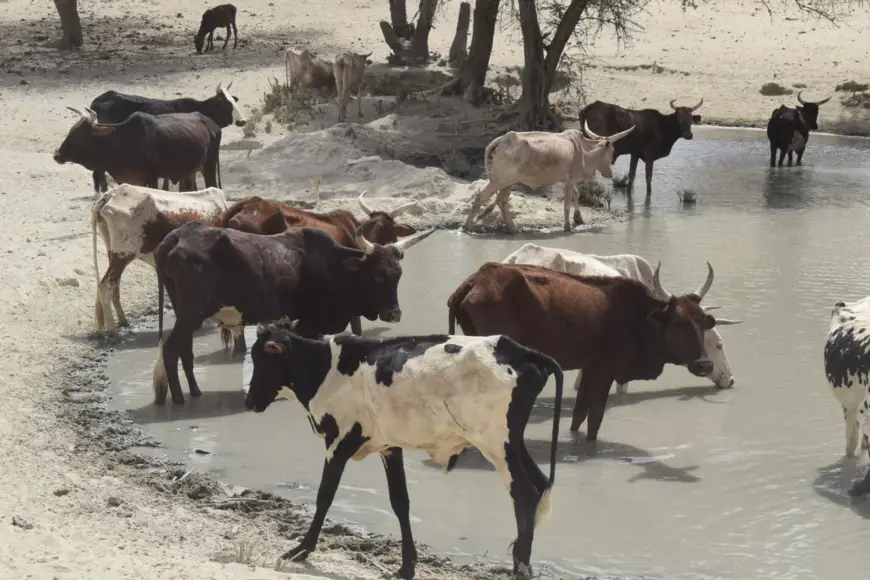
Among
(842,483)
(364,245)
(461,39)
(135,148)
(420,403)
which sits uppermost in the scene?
(461,39)

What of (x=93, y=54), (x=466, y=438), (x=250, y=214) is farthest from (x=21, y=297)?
(x=93, y=54)

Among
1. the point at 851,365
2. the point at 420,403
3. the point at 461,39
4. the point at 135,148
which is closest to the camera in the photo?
the point at 420,403

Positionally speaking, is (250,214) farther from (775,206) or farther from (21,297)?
(775,206)

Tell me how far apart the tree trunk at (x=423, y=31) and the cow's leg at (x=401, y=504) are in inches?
946

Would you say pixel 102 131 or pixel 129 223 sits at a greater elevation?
pixel 102 131

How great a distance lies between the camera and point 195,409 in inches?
392

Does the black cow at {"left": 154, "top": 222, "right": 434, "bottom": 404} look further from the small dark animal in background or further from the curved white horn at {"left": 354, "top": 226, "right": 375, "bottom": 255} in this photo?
the small dark animal in background

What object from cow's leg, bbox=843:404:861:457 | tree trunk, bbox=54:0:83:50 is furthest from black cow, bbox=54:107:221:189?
tree trunk, bbox=54:0:83:50

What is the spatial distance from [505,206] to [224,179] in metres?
4.44

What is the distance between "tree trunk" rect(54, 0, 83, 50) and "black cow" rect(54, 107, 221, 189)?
694 inches

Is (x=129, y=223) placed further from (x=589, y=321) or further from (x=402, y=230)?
(x=589, y=321)

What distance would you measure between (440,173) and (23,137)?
7886 millimetres

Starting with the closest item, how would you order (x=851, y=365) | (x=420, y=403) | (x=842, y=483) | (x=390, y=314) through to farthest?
1. (x=420, y=403)
2. (x=851, y=365)
3. (x=842, y=483)
4. (x=390, y=314)

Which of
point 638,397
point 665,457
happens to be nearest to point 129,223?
point 638,397
